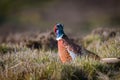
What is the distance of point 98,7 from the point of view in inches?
1866

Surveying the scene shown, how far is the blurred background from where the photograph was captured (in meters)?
41.8

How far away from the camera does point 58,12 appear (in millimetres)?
45094

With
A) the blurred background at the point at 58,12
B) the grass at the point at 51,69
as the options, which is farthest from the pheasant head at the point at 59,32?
the blurred background at the point at 58,12

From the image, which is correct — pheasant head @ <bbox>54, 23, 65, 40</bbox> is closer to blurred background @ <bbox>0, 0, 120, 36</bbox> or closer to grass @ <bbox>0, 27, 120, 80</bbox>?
grass @ <bbox>0, 27, 120, 80</bbox>

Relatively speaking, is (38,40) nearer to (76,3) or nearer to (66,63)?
(66,63)

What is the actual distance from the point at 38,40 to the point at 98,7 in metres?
29.0

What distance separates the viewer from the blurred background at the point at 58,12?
137 ft

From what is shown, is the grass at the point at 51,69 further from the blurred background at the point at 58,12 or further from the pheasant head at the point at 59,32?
the blurred background at the point at 58,12

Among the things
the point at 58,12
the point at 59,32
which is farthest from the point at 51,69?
the point at 58,12

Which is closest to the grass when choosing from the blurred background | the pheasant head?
the pheasant head

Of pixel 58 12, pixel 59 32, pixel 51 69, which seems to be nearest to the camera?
pixel 51 69

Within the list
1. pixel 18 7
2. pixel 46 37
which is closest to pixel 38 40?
pixel 46 37

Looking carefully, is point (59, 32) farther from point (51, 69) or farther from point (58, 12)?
point (58, 12)

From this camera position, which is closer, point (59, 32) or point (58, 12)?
point (59, 32)
